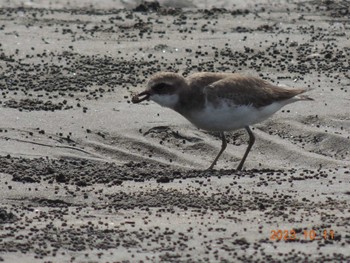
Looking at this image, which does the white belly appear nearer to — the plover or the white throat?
the plover

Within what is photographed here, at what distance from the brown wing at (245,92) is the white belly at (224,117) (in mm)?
66

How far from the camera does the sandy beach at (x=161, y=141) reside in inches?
325

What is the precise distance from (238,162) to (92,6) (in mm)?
7399

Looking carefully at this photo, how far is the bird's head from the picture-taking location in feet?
34.8

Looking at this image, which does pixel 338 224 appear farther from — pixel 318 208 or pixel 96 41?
pixel 96 41

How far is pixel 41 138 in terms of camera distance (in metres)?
11.7

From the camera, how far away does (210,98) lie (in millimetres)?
10609
